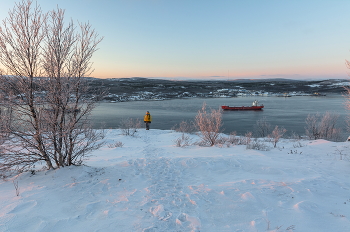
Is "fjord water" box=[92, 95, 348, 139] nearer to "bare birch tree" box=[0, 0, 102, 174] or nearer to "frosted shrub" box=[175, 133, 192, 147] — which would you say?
"frosted shrub" box=[175, 133, 192, 147]

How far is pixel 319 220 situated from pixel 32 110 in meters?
5.61

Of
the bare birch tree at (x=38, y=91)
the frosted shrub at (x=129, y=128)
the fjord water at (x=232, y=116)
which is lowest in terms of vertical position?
the fjord water at (x=232, y=116)

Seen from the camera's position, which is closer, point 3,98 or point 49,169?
point 3,98

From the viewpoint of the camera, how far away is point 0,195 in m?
3.82

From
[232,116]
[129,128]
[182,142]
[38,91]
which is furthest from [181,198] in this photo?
[232,116]

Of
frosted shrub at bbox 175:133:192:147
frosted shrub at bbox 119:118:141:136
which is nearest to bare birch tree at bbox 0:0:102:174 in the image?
frosted shrub at bbox 175:133:192:147

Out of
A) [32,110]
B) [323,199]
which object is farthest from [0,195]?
[323,199]

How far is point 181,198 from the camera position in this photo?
3898 mm

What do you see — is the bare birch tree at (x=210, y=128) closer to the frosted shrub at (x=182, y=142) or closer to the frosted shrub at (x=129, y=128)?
the frosted shrub at (x=182, y=142)

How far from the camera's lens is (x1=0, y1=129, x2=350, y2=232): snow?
3.05 metres

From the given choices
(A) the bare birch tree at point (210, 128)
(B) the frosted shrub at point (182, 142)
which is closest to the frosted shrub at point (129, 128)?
(B) the frosted shrub at point (182, 142)

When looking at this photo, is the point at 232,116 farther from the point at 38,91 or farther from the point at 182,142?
the point at 38,91

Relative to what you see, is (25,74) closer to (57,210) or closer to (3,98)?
(3,98)

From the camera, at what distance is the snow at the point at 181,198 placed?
10.0 feet
